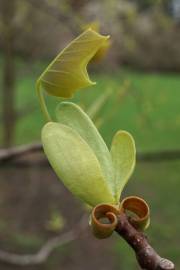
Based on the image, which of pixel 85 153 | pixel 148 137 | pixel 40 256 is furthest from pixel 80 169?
pixel 148 137

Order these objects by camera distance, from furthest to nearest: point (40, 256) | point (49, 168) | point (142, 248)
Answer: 1. point (49, 168)
2. point (40, 256)
3. point (142, 248)

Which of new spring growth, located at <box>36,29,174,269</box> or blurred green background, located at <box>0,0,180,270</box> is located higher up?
new spring growth, located at <box>36,29,174,269</box>

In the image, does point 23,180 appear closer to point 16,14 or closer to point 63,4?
point 16,14

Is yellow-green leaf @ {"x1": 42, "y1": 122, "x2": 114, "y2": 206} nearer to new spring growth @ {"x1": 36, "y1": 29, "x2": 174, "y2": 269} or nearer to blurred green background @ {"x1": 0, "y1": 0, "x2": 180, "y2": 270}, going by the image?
new spring growth @ {"x1": 36, "y1": 29, "x2": 174, "y2": 269}

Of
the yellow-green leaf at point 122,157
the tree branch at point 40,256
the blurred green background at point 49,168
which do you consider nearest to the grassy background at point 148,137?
the blurred green background at point 49,168

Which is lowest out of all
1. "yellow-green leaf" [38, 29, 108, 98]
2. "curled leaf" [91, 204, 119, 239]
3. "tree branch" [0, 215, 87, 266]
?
"tree branch" [0, 215, 87, 266]

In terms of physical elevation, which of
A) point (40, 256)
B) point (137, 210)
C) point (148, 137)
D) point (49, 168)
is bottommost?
point (148, 137)

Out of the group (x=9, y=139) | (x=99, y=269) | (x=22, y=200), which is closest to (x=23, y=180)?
(x=22, y=200)

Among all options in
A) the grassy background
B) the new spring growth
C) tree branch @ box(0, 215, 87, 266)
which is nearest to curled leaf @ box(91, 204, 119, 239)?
the new spring growth

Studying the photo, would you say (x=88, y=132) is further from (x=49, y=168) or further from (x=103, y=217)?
(x=49, y=168)
